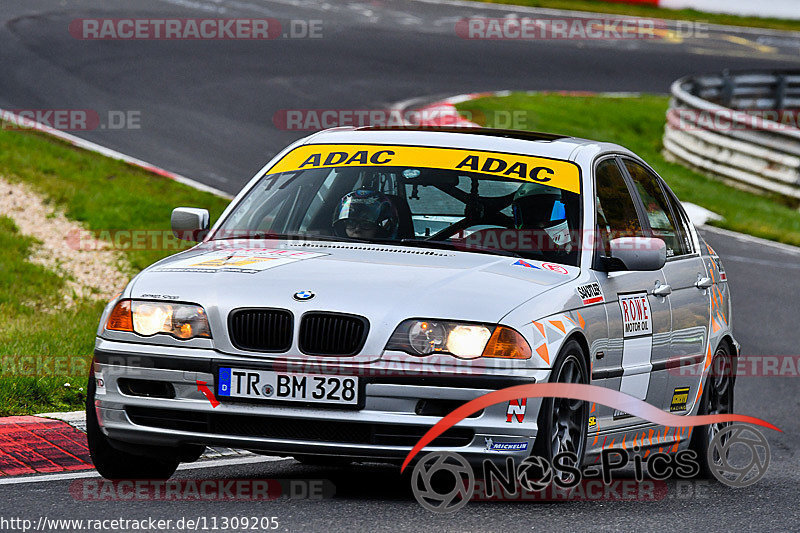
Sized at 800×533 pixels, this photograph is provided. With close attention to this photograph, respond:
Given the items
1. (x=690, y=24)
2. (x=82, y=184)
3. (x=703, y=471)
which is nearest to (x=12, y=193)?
(x=82, y=184)

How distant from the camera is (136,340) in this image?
592 cm

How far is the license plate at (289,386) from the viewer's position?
5660 millimetres

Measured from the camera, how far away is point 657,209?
7.92 m

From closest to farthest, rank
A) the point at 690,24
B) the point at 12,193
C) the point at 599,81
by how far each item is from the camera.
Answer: the point at 12,193 < the point at 599,81 < the point at 690,24

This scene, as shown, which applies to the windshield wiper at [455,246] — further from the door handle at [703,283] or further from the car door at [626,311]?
the door handle at [703,283]

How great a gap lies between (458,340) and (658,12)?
3536 centimetres

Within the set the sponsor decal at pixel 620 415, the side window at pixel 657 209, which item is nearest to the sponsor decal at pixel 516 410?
the sponsor decal at pixel 620 415

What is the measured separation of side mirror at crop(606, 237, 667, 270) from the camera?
22.0ft

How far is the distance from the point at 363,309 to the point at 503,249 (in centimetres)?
118

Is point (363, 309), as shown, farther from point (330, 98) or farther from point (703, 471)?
point (330, 98)

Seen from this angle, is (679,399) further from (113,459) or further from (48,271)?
(48,271)

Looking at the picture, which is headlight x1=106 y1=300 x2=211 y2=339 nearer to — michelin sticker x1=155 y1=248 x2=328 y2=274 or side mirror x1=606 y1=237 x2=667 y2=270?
michelin sticker x1=155 y1=248 x2=328 y2=274

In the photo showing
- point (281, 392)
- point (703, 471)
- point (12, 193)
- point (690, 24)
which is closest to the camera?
point (281, 392)

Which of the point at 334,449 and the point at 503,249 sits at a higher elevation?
the point at 503,249
